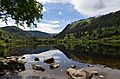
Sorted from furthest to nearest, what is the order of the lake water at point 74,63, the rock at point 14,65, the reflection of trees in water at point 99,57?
the reflection of trees in water at point 99,57 < the rock at point 14,65 < the lake water at point 74,63

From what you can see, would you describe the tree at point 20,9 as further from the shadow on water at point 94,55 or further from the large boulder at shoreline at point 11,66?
the shadow on water at point 94,55

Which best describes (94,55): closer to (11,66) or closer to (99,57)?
(99,57)

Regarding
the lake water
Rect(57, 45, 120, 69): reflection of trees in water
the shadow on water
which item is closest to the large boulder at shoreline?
the lake water

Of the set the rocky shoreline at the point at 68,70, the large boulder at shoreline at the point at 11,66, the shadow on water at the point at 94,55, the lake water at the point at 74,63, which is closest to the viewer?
the rocky shoreline at the point at 68,70

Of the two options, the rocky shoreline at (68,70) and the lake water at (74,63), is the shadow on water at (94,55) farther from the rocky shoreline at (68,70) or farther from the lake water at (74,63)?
the rocky shoreline at (68,70)

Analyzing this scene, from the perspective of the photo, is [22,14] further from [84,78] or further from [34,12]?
[84,78]

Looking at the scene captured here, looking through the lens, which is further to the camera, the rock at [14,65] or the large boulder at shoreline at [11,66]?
the rock at [14,65]

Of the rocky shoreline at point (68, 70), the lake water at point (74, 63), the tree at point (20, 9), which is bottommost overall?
the lake water at point (74, 63)

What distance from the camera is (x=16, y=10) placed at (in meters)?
34.8

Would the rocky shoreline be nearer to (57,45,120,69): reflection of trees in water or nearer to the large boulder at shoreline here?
the large boulder at shoreline

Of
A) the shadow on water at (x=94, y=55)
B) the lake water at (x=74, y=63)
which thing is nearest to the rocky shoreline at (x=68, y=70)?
the lake water at (x=74, y=63)

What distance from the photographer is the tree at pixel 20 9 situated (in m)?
34.4

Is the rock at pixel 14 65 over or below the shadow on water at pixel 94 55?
over

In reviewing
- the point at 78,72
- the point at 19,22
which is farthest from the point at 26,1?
the point at 78,72
